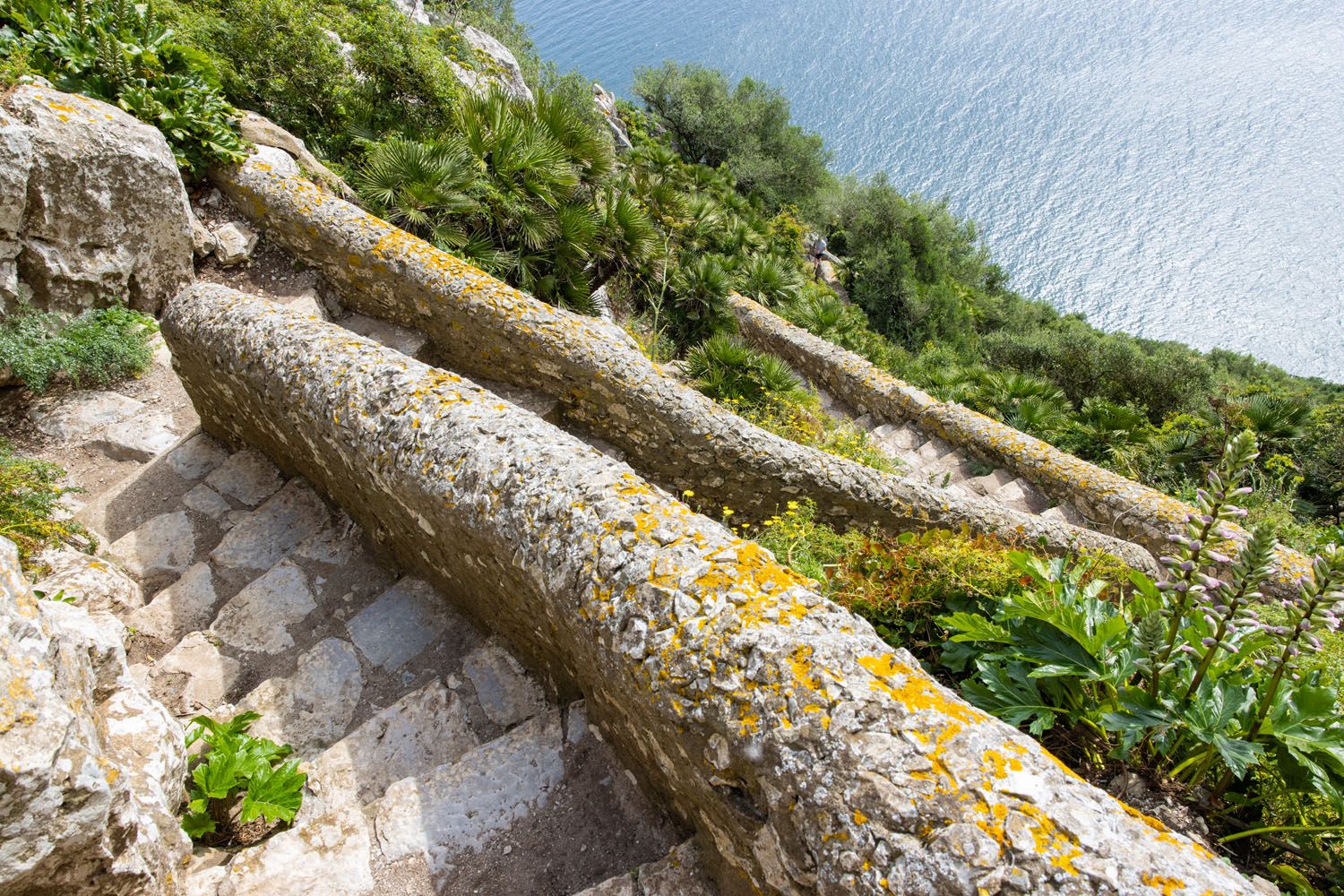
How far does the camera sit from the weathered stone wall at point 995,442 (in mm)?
7004

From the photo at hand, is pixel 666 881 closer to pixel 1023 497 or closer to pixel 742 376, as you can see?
pixel 742 376

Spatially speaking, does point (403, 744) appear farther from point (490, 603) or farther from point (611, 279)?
point (611, 279)

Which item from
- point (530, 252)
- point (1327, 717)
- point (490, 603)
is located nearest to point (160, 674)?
point (490, 603)

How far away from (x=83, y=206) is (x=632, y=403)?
4564 mm

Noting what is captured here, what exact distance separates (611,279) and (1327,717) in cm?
953

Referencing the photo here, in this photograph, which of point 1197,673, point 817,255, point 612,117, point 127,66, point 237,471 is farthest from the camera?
point 612,117

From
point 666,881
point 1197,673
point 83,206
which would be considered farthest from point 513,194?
point 1197,673

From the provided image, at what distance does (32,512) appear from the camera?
370 centimetres

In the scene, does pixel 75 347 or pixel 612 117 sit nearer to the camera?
pixel 75 347

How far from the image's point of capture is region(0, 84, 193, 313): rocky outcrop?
486 cm

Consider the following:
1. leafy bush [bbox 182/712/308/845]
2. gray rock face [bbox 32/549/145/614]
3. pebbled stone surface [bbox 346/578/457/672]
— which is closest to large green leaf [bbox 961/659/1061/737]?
pebbled stone surface [bbox 346/578/457/672]

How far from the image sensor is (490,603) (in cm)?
321

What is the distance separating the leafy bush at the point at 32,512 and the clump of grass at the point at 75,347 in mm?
1108

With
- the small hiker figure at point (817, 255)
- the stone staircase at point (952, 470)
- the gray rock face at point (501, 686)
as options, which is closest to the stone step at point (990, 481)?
the stone staircase at point (952, 470)
